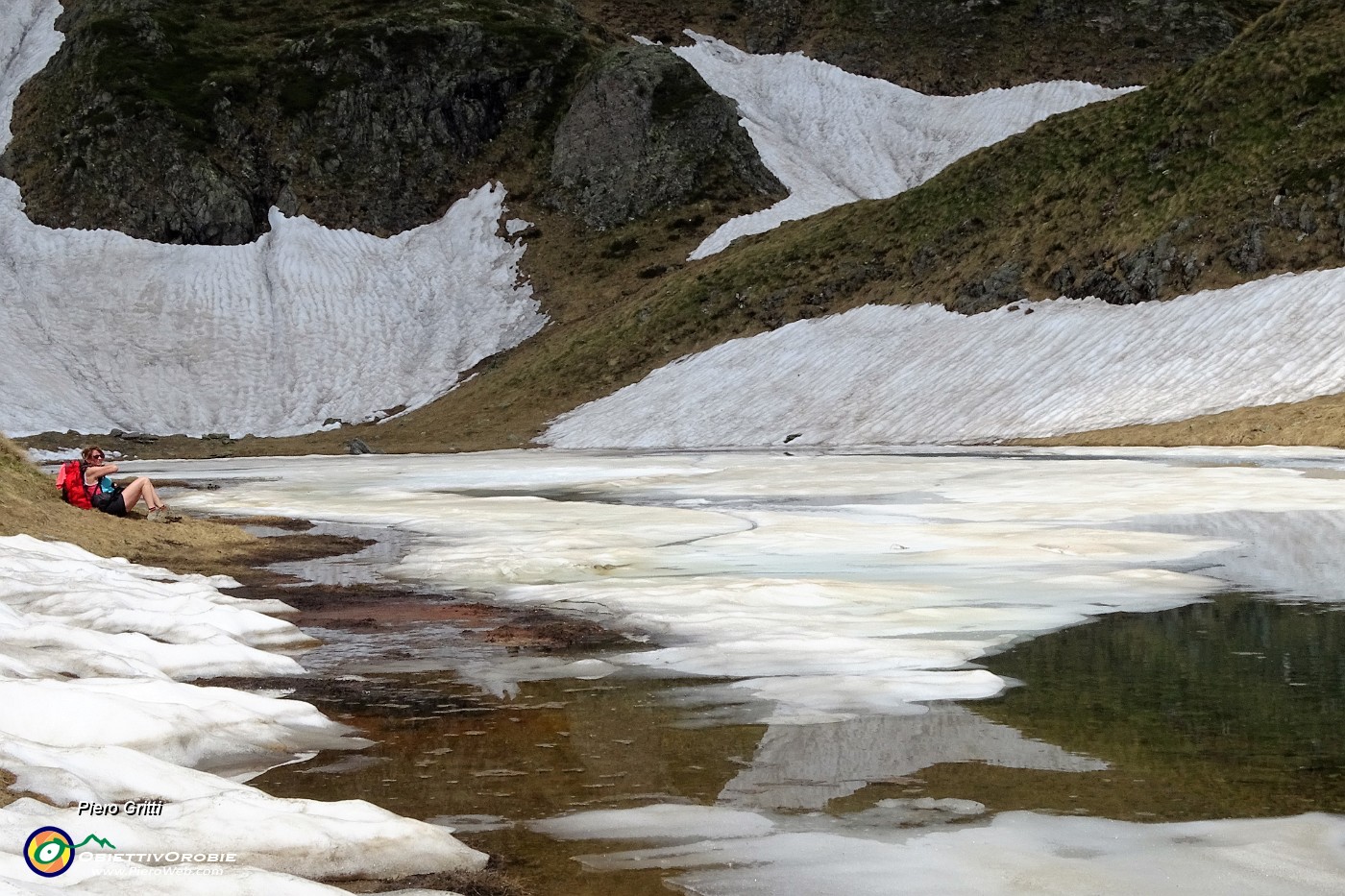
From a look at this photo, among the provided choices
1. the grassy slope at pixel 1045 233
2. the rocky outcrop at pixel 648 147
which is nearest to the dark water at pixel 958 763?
the grassy slope at pixel 1045 233

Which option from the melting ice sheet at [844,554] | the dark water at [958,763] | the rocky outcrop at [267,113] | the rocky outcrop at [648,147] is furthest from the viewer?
the rocky outcrop at [648,147]

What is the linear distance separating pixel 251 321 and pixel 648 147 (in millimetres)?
29412

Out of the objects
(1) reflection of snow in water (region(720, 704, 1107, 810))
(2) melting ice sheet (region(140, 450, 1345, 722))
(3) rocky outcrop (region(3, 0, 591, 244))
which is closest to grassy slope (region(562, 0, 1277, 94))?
(3) rocky outcrop (region(3, 0, 591, 244))

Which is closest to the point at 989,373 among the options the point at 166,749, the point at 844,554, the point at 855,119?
the point at 844,554

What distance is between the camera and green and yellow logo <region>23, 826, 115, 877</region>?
15.0 ft

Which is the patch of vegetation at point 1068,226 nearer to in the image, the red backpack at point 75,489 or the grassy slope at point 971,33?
the grassy slope at point 971,33

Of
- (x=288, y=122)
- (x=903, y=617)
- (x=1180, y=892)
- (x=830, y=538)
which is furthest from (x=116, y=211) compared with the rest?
(x=1180, y=892)

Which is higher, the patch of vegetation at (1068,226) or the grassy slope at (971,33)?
the grassy slope at (971,33)

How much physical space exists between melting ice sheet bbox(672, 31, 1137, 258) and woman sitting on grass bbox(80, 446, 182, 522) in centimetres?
7734

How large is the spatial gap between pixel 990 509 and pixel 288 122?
8830 centimetres

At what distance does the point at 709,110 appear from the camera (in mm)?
98562

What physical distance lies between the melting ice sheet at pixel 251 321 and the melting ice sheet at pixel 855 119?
883 inches

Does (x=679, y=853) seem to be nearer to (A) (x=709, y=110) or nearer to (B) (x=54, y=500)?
(B) (x=54, y=500)

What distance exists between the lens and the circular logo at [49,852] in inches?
180
